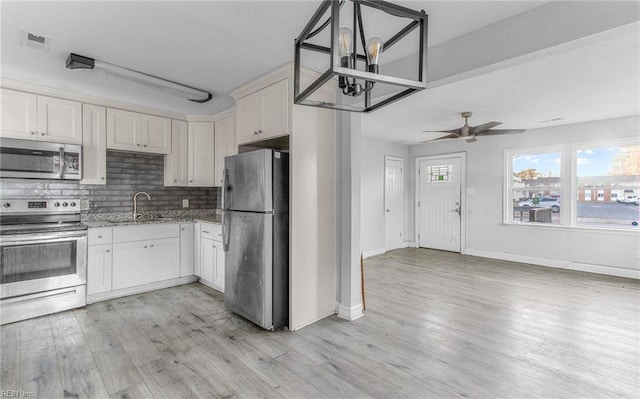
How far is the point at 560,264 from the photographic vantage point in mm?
5051

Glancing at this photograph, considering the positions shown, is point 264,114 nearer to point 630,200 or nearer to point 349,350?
point 349,350

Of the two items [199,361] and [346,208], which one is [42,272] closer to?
[199,361]

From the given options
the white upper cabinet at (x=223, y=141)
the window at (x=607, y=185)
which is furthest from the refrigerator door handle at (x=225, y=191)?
the window at (x=607, y=185)

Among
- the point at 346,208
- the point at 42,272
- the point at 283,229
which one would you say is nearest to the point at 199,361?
the point at 283,229

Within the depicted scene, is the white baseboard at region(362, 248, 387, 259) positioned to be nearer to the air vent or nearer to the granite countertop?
the granite countertop

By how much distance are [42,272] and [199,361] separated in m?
2.09

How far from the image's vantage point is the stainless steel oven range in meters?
2.84

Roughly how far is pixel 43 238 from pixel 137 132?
159cm

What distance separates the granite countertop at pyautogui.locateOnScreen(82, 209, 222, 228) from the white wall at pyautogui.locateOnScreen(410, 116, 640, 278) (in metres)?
4.86

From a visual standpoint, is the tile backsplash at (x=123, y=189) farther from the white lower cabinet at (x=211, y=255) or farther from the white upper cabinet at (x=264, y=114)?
the white upper cabinet at (x=264, y=114)

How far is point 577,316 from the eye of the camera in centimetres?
308

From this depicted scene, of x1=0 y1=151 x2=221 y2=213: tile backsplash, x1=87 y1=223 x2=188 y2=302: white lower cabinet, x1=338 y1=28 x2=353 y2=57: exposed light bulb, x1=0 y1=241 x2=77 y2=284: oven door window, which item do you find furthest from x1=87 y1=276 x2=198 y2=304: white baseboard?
x1=338 y1=28 x2=353 y2=57: exposed light bulb

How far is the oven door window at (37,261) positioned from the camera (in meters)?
2.83

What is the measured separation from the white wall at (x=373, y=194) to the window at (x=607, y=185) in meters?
3.26
